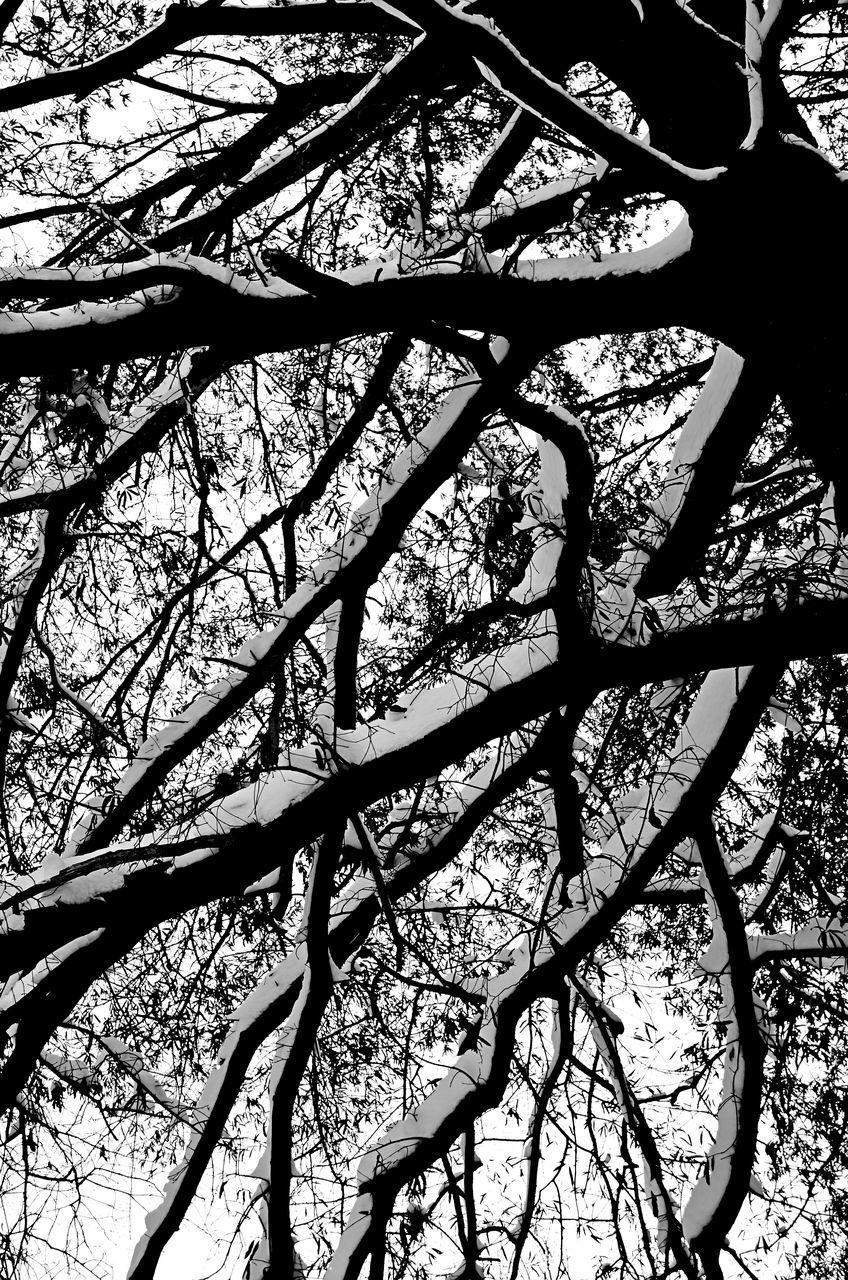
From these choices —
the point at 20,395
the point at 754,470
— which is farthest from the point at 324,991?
the point at 754,470

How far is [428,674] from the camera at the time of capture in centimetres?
449

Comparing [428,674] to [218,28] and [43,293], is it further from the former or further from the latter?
[218,28]

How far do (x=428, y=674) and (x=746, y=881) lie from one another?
5.76ft

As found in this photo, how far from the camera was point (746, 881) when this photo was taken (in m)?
4.71

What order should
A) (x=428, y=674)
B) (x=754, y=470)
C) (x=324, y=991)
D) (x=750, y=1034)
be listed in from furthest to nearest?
(x=754, y=470) < (x=428, y=674) < (x=750, y=1034) < (x=324, y=991)

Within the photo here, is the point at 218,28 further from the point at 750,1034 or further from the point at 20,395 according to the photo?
the point at 750,1034

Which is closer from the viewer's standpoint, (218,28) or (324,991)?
(324,991)

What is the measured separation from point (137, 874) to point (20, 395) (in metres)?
2.23

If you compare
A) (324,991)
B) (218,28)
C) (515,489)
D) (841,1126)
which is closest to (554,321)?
(515,489)

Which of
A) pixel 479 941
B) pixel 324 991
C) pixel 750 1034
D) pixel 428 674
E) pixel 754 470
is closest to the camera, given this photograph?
pixel 324 991

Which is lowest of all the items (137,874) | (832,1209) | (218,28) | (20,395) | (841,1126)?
(137,874)

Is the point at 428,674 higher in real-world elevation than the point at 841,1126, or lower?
higher

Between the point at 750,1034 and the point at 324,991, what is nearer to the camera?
the point at 324,991

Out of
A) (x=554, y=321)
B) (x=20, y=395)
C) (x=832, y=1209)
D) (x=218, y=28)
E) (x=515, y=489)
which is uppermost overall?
(x=218, y=28)
